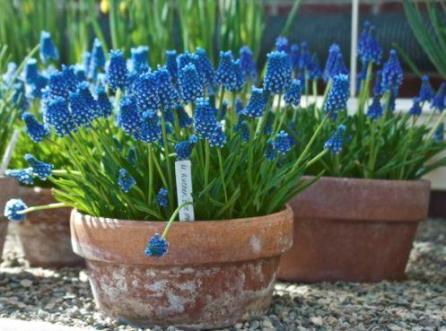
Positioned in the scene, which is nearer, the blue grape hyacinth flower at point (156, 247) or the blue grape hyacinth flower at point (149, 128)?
the blue grape hyacinth flower at point (156, 247)

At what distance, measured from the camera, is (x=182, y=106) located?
2703mm

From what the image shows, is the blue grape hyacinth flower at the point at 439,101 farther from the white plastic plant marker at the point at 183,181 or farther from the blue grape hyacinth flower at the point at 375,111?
the white plastic plant marker at the point at 183,181

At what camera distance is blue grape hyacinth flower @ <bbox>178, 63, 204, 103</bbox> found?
252 centimetres

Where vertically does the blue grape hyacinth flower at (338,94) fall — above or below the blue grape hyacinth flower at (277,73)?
below

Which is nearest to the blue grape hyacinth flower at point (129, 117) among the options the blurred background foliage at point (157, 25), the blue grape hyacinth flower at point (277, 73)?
the blue grape hyacinth flower at point (277, 73)

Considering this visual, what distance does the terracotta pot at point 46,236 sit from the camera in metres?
3.43

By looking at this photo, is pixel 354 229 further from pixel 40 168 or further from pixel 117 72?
pixel 40 168

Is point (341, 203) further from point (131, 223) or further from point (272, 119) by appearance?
point (131, 223)

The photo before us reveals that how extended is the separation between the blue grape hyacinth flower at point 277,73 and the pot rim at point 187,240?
0.37m

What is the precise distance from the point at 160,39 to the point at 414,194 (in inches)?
51.4

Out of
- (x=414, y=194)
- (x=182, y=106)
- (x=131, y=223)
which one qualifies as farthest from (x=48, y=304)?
(x=414, y=194)

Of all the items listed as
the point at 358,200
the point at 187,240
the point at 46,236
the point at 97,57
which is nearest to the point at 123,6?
the point at 97,57

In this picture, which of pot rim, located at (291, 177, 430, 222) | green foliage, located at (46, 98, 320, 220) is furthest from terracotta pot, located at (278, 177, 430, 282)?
green foliage, located at (46, 98, 320, 220)

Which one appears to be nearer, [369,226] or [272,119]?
[272,119]
